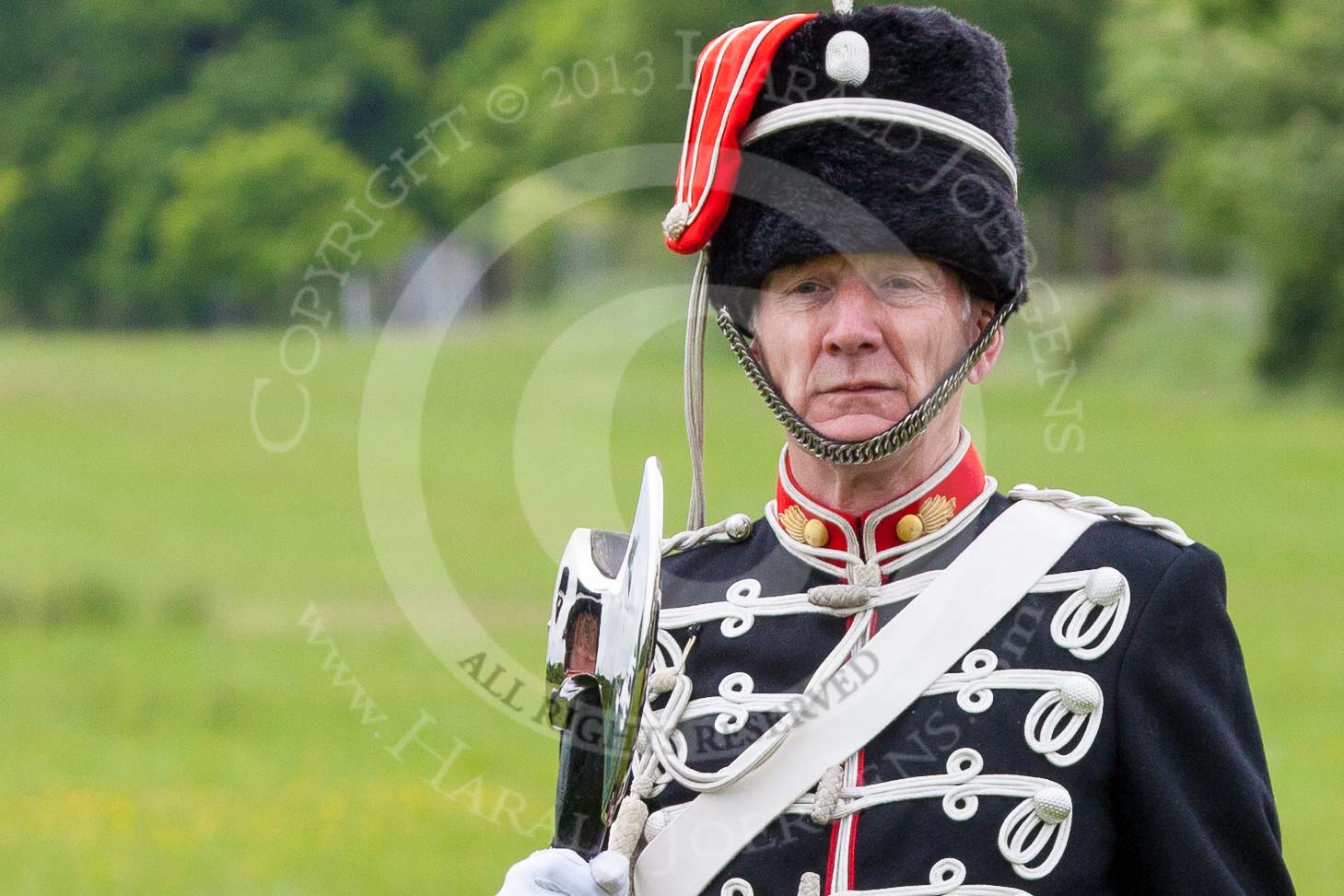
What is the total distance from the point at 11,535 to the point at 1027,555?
1693 centimetres

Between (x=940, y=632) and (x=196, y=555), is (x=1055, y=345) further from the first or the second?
(x=940, y=632)

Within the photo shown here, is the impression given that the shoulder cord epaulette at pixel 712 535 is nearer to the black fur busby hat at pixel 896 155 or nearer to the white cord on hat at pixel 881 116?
the black fur busby hat at pixel 896 155

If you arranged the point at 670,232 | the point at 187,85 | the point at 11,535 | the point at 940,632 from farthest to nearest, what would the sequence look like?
1. the point at 187,85
2. the point at 11,535
3. the point at 670,232
4. the point at 940,632

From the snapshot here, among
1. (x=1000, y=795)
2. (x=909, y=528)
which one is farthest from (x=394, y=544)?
(x=1000, y=795)

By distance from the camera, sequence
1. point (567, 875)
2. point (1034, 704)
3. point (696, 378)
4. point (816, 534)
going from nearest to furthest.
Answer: point (567, 875) → point (1034, 704) → point (816, 534) → point (696, 378)

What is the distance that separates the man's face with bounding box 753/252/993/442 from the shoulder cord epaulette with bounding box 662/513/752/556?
294 mm

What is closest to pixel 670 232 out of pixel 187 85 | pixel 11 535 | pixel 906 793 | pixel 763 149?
pixel 763 149

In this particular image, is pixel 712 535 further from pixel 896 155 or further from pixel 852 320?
pixel 896 155

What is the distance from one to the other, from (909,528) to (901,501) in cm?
4

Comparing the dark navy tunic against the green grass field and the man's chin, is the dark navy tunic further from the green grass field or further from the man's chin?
the green grass field

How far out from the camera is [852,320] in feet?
8.52

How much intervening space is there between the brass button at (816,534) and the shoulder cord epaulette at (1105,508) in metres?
0.27

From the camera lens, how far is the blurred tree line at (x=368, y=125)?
29.3 m

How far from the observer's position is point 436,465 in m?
20.5
